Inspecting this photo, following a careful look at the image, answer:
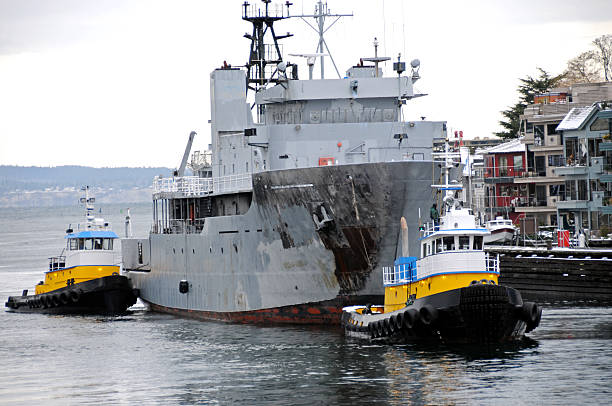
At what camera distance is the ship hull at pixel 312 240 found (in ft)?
119

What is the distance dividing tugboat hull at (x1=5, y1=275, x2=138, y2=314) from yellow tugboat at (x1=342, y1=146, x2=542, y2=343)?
814 inches

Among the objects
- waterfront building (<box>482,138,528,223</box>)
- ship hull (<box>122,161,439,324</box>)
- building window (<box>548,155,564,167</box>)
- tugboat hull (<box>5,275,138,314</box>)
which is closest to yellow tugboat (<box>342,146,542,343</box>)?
ship hull (<box>122,161,439,324</box>)

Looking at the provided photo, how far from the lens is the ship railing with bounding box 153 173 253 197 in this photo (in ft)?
139

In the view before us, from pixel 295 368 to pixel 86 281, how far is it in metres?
23.2

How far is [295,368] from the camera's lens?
3002 centimetres

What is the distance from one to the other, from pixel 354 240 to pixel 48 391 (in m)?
12.4

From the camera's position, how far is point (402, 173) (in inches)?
1411

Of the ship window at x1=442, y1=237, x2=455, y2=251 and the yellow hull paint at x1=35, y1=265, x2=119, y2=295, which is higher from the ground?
the ship window at x1=442, y1=237, x2=455, y2=251

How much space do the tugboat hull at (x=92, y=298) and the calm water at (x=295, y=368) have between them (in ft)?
28.9

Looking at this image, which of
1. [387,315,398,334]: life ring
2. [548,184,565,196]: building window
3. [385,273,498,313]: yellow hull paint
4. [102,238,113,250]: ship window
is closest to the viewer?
[385,273,498,313]: yellow hull paint

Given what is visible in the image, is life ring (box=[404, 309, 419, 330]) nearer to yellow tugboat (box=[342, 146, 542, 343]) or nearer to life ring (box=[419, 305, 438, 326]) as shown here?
yellow tugboat (box=[342, 146, 542, 343])

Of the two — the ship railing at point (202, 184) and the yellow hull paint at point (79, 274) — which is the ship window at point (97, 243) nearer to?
the yellow hull paint at point (79, 274)

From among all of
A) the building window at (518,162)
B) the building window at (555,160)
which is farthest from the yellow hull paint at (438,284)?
the building window at (518,162)

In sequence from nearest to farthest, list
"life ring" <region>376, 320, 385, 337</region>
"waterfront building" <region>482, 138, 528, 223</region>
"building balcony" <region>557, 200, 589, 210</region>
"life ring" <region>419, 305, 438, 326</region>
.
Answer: "life ring" <region>419, 305, 438, 326</region> → "life ring" <region>376, 320, 385, 337</region> → "building balcony" <region>557, 200, 589, 210</region> → "waterfront building" <region>482, 138, 528, 223</region>
